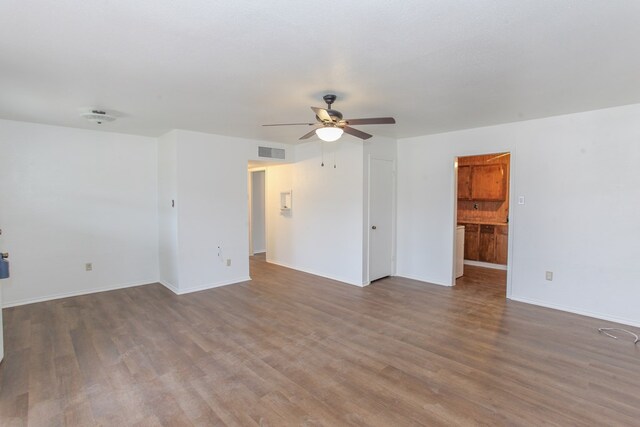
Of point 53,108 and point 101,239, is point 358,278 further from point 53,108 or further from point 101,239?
point 53,108

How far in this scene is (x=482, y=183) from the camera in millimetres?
6887

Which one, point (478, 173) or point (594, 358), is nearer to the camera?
point (594, 358)

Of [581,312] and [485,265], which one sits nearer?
[581,312]

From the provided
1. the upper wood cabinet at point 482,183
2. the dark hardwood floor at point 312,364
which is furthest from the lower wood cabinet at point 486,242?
the dark hardwood floor at point 312,364

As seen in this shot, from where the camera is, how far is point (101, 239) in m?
5.03

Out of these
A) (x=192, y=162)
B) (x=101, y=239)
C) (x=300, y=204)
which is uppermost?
(x=192, y=162)

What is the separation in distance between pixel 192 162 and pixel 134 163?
1.14m

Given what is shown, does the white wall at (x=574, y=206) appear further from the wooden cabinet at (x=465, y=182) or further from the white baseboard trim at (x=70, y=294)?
the white baseboard trim at (x=70, y=294)

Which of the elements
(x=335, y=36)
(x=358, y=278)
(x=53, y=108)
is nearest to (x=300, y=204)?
(x=358, y=278)

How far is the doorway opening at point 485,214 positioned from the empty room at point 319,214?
0.05 m

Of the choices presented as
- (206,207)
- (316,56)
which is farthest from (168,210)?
(316,56)

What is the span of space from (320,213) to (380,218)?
108 centimetres

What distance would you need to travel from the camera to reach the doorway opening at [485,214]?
6457mm

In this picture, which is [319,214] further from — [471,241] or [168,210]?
[471,241]
